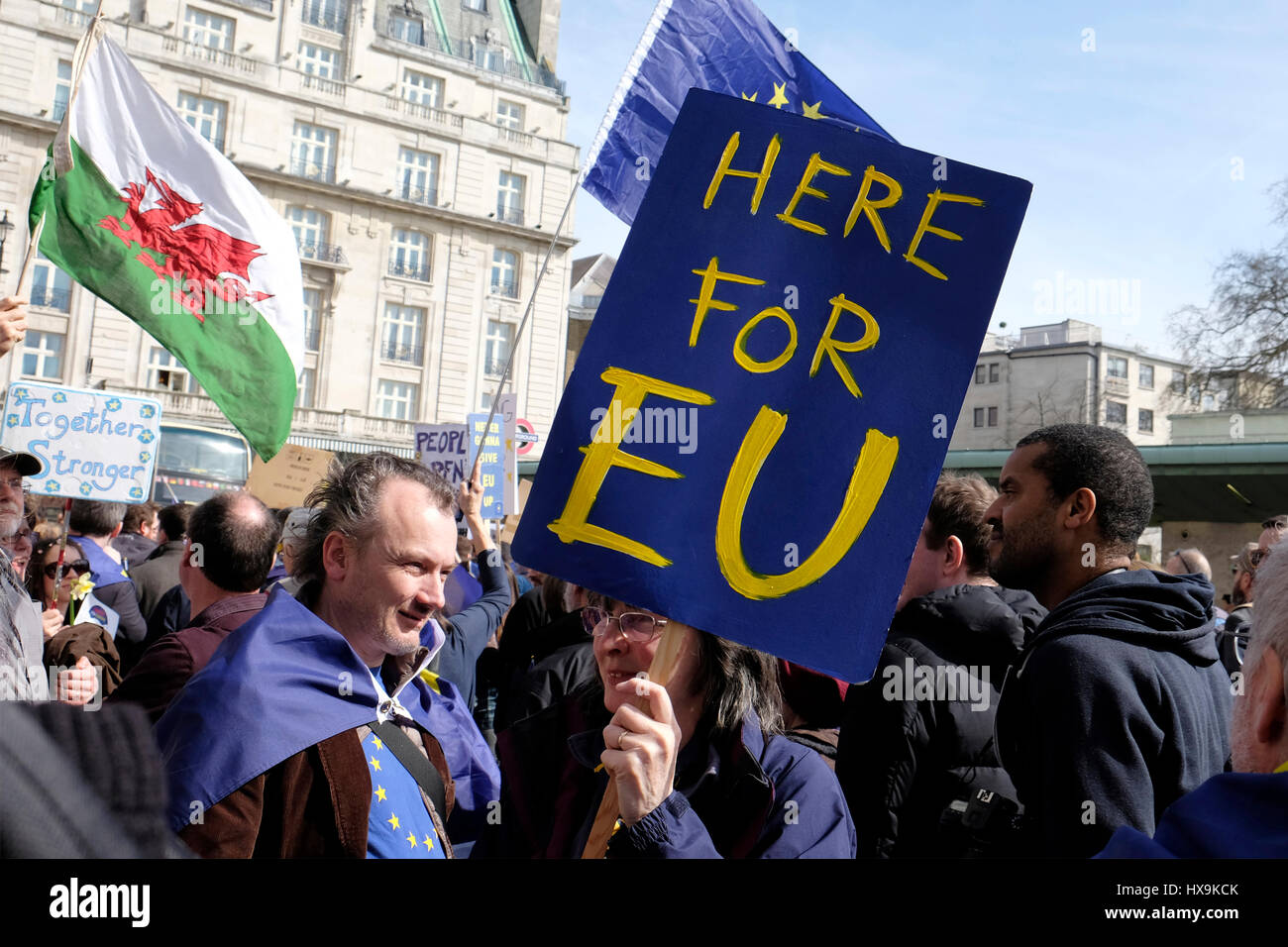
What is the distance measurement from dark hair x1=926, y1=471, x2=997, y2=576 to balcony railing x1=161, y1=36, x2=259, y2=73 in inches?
1478

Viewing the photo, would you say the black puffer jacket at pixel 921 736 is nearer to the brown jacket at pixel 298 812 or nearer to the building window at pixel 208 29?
the brown jacket at pixel 298 812

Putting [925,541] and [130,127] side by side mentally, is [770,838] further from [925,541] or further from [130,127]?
[130,127]

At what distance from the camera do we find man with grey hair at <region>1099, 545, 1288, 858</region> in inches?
49.1

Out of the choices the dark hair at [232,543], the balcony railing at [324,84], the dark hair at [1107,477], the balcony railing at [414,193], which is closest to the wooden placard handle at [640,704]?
the dark hair at [1107,477]

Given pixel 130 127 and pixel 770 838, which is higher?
pixel 130 127

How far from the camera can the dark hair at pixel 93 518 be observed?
6621mm

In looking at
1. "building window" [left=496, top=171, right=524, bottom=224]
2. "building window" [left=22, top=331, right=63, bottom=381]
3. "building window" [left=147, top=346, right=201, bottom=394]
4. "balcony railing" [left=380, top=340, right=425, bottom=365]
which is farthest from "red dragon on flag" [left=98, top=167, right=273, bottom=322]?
"building window" [left=496, top=171, right=524, bottom=224]

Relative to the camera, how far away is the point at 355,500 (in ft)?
9.18

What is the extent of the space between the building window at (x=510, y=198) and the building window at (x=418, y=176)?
9.24ft

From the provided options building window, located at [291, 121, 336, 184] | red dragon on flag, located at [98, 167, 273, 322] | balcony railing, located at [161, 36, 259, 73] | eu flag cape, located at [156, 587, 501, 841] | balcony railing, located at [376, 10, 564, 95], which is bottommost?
eu flag cape, located at [156, 587, 501, 841]

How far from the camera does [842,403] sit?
6.32 feet

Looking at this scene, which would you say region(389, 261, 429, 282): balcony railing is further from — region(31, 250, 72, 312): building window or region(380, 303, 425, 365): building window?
region(31, 250, 72, 312): building window

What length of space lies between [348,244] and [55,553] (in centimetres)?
3533
